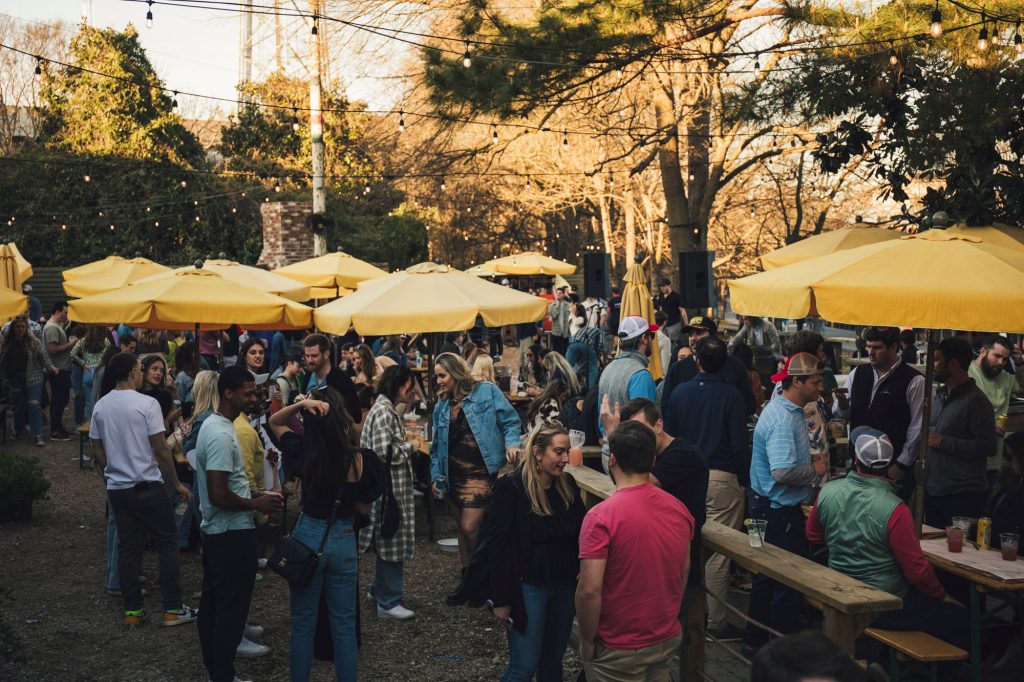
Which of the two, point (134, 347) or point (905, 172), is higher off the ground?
point (905, 172)

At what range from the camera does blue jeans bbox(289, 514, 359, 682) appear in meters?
4.70

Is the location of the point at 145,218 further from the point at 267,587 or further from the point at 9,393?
the point at 267,587

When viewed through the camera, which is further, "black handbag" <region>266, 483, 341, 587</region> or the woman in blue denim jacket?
the woman in blue denim jacket

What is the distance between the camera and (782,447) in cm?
540

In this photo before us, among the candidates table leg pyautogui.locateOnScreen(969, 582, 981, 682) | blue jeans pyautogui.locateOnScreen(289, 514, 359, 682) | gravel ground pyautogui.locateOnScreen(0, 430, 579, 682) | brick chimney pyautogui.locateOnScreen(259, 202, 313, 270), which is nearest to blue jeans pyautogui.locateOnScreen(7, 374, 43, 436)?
gravel ground pyautogui.locateOnScreen(0, 430, 579, 682)

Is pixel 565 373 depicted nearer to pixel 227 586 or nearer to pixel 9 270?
pixel 227 586

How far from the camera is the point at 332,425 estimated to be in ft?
15.2

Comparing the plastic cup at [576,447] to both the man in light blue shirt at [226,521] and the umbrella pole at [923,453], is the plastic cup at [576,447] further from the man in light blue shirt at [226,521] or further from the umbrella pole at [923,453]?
the umbrella pole at [923,453]

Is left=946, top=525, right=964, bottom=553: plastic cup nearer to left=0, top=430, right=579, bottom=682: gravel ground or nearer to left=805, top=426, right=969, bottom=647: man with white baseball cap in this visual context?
left=805, top=426, right=969, bottom=647: man with white baseball cap

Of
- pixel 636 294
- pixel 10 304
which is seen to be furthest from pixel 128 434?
pixel 636 294

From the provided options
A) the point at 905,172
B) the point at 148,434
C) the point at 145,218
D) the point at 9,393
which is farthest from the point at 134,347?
the point at 145,218

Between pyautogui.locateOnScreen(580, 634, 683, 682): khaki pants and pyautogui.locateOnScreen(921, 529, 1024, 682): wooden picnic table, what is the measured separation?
192cm

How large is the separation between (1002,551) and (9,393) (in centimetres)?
1246

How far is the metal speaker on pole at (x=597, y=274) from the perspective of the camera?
20.8 metres
